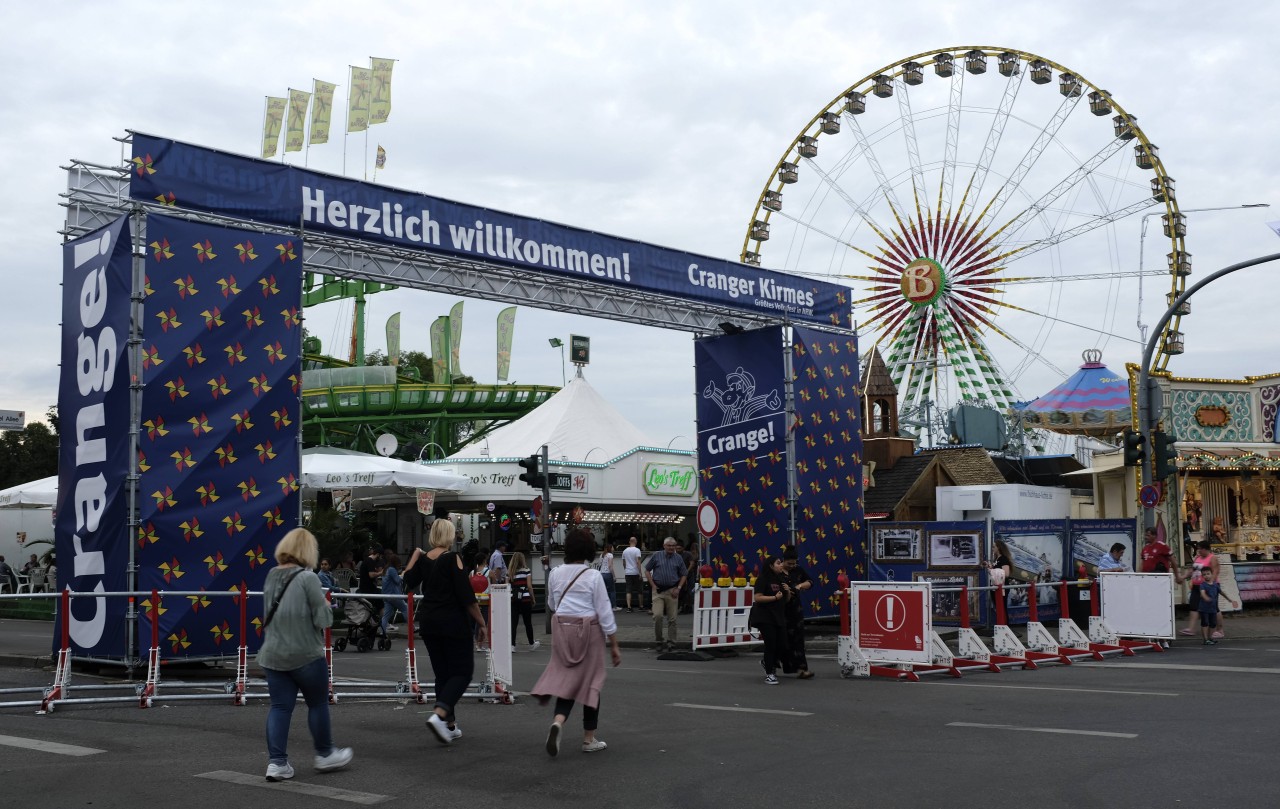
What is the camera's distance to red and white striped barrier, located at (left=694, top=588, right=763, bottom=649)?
18656 mm

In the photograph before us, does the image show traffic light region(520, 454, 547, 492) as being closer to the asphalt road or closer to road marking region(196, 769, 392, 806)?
the asphalt road

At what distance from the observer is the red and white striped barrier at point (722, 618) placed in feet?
61.2

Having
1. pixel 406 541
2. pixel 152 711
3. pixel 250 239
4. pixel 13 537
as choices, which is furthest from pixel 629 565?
pixel 13 537

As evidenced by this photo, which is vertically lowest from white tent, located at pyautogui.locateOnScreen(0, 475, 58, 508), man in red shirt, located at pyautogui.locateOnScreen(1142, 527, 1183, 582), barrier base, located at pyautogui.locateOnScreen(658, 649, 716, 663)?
barrier base, located at pyautogui.locateOnScreen(658, 649, 716, 663)

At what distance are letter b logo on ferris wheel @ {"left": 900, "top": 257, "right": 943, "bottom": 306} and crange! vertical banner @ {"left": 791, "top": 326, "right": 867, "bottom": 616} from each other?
1359 centimetres

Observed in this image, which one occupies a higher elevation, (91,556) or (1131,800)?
(91,556)

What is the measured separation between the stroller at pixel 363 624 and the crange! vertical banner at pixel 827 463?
7158 mm

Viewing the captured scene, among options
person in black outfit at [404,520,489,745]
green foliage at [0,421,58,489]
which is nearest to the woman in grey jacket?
person in black outfit at [404,520,489,745]

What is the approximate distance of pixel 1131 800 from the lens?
6.80 metres

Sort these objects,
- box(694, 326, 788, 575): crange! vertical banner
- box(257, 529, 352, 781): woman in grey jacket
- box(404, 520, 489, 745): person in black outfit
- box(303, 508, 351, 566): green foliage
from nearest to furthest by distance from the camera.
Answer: box(257, 529, 352, 781): woman in grey jacket → box(404, 520, 489, 745): person in black outfit → box(694, 326, 788, 575): crange! vertical banner → box(303, 508, 351, 566): green foliage

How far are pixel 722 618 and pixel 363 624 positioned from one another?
5.53m

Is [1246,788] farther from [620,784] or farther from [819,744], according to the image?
[620,784]

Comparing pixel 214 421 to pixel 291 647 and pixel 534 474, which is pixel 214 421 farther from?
pixel 534 474

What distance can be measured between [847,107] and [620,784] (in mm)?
31723
